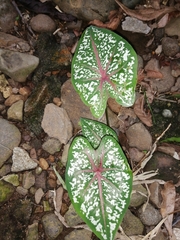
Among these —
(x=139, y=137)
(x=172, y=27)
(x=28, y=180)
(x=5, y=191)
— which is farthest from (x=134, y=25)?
(x=5, y=191)

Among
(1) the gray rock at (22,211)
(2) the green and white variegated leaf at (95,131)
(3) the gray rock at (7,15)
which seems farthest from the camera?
(3) the gray rock at (7,15)

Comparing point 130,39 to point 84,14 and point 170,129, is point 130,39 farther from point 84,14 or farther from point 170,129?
point 170,129

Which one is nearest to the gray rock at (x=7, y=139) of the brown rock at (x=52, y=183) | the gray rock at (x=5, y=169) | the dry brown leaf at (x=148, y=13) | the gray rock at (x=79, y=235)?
the gray rock at (x=5, y=169)

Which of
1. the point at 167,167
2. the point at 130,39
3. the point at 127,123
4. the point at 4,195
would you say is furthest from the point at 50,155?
the point at 130,39

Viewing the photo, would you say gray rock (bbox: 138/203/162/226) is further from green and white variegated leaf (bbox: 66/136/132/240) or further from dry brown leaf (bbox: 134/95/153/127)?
dry brown leaf (bbox: 134/95/153/127)

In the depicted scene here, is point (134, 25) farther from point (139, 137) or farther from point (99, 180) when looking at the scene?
point (99, 180)

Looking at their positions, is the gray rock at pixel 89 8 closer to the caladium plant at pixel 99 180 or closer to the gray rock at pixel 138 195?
the caladium plant at pixel 99 180

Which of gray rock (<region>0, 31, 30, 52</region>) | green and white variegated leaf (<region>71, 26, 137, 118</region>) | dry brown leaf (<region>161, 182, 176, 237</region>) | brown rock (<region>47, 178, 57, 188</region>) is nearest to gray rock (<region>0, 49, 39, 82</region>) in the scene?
gray rock (<region>0, 31, 30, 52</region>)
